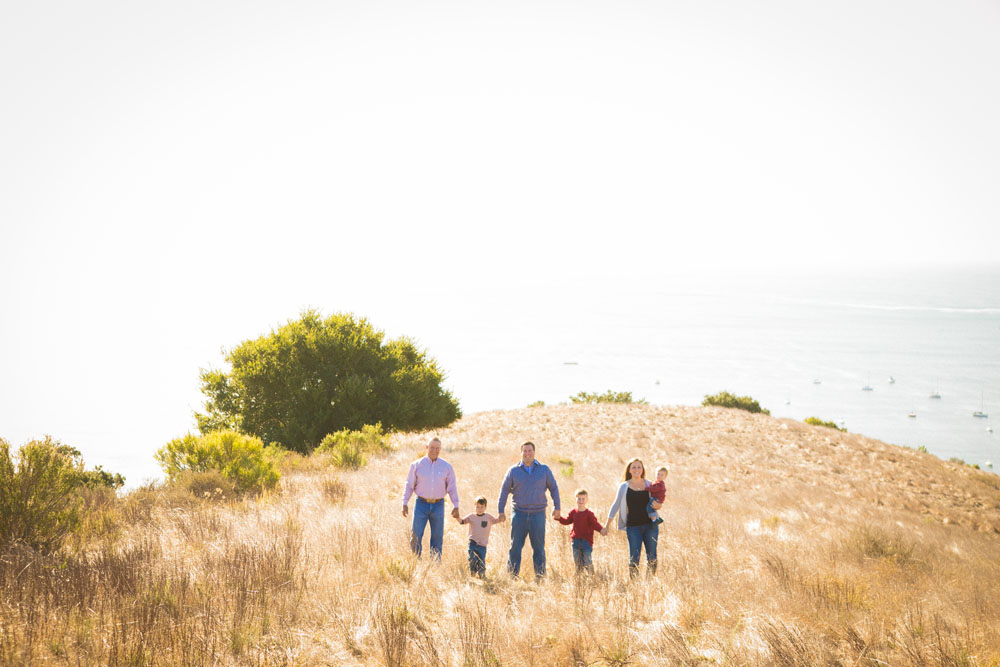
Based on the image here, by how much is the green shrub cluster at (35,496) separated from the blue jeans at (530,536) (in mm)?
5957

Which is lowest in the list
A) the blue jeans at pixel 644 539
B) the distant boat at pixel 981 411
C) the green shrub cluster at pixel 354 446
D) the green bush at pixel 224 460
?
the distant boat at pixel 981 411

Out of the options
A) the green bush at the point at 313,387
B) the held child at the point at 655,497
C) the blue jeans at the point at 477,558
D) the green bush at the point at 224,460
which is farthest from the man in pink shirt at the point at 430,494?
the green bush at the point at 313,387

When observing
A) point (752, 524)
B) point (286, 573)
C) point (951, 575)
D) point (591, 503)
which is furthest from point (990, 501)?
point (286, 573)

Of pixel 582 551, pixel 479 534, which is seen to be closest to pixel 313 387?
pixel 479 534

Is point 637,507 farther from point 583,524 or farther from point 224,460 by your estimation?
point 224,460

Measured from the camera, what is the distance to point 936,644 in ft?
17.0

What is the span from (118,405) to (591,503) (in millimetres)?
196022

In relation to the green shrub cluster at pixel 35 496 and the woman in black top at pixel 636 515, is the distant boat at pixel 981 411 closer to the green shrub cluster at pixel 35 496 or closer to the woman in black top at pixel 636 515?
the woman in black top at pixel 636 515

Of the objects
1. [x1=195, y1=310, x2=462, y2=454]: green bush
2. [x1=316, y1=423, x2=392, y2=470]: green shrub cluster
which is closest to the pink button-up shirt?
[x1=316, y1=423, x2=392, y2=470]: green shrub cluster

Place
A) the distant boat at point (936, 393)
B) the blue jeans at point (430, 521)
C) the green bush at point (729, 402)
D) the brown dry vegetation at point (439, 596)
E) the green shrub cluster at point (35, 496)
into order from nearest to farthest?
the brown dry vegetation at point (439, 596), the green shrub cluster at point (35, 496), the blue jeans at point (430, 521), the green bush at point (729, 402), the distant boat at point (936, 393)

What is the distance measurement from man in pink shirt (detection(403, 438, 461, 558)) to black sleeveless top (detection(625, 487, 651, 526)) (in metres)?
2.71

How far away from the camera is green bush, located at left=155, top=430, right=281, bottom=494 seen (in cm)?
1214

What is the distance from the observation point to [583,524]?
7.82 m

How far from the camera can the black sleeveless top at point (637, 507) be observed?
323 inches
